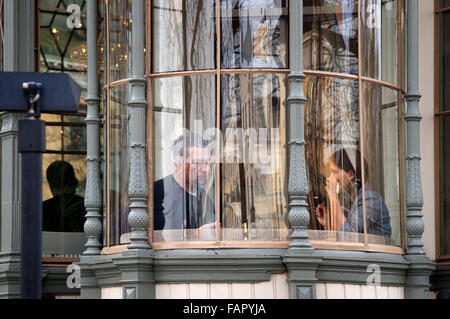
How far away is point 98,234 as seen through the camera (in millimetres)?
13289

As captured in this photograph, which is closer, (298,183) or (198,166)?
(298,183)

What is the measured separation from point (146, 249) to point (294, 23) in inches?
123

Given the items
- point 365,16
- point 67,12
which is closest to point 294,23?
point 365,16

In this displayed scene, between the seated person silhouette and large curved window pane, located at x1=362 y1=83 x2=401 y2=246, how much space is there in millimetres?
4926

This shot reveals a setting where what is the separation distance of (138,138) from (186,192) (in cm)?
85

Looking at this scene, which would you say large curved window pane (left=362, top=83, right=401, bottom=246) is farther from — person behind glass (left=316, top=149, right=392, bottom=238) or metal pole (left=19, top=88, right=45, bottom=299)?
metal pole (left=19, top=88, right=45, bottom=299)

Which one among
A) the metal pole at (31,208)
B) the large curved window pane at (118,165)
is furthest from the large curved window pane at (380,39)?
the metal pole at (31,208)

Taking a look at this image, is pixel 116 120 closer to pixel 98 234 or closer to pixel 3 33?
pixel 98 234

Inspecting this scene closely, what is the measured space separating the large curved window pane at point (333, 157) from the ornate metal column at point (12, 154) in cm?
446

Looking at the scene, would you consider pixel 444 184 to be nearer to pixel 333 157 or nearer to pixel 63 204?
pixel 333 157

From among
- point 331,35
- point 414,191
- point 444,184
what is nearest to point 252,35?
point 331,35

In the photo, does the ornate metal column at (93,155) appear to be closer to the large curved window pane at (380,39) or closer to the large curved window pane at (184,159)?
the large curved window pane at (184,159)

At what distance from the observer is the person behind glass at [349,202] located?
12.5 m

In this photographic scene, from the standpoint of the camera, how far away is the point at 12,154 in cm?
1503
